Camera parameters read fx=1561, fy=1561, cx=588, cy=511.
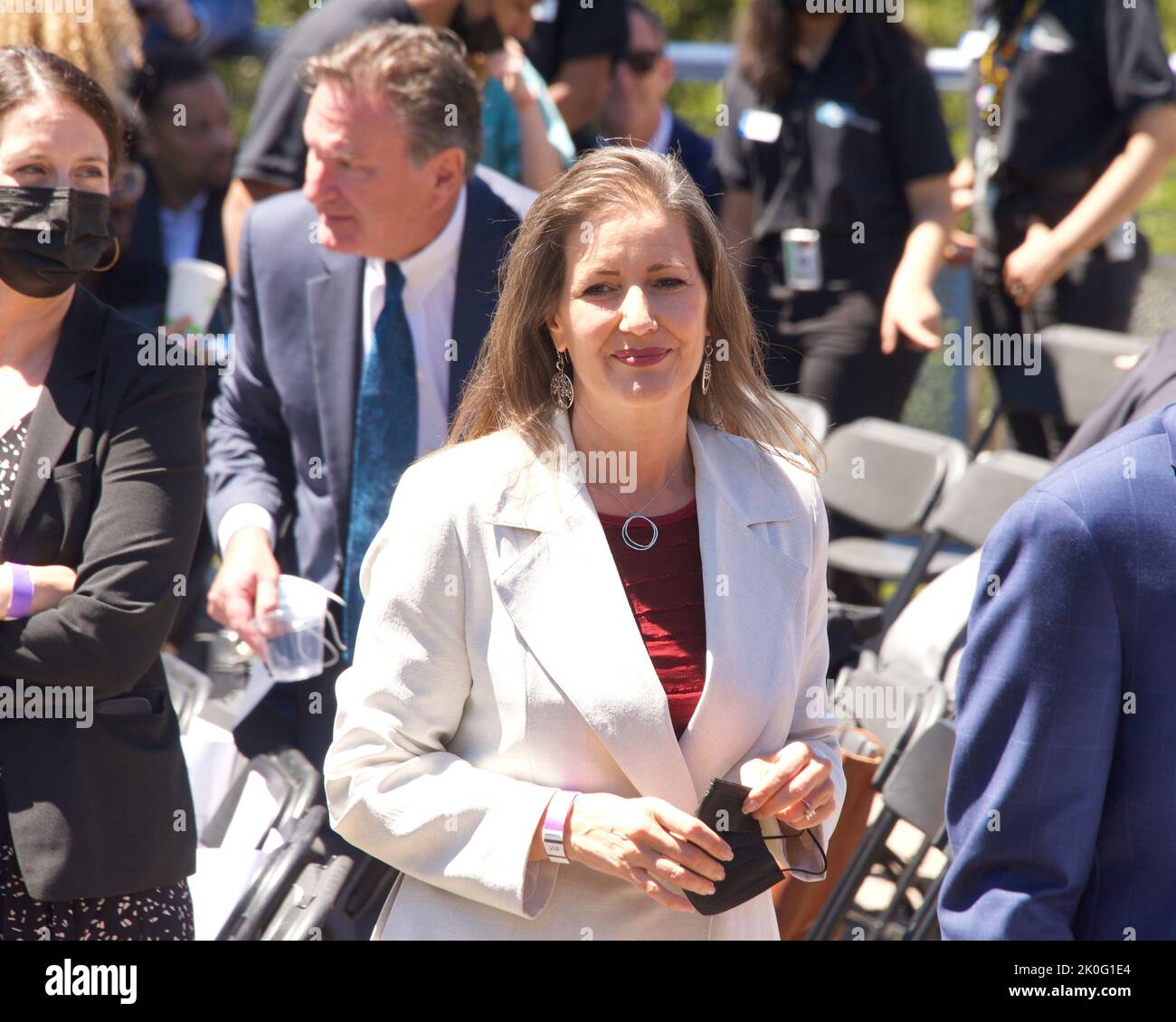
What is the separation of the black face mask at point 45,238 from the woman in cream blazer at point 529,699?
0.81m

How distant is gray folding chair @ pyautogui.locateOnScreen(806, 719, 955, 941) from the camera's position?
325 cm

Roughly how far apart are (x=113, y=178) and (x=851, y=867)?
213cm

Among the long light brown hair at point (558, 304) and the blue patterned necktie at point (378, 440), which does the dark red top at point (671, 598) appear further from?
the blue patterned necktie at point (378, 440)

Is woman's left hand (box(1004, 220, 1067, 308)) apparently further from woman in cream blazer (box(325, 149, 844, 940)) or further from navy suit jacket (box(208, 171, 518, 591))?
woman in cream blazer (box(325, 149, 844, 940))

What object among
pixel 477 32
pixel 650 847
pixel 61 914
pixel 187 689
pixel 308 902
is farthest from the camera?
pixel 477 32

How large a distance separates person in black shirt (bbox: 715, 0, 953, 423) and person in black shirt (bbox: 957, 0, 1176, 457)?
1.17ft

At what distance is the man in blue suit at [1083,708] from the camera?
185cm

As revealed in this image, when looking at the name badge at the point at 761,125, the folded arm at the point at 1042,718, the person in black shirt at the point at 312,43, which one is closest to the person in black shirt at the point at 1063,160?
the name badge at the point at 761,125

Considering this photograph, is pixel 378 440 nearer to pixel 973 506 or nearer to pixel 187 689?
pixel 187 689

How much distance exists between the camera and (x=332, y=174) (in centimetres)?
345

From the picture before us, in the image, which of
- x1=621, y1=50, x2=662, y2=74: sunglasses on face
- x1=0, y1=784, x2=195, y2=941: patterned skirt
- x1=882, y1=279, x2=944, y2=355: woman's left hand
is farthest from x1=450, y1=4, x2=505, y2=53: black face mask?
x1=0, y1=784, x2=195, y2=941: patterned skirt

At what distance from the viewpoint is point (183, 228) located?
5.55m

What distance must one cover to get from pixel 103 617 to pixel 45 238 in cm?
66

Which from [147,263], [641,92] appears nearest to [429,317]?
[147,263]
